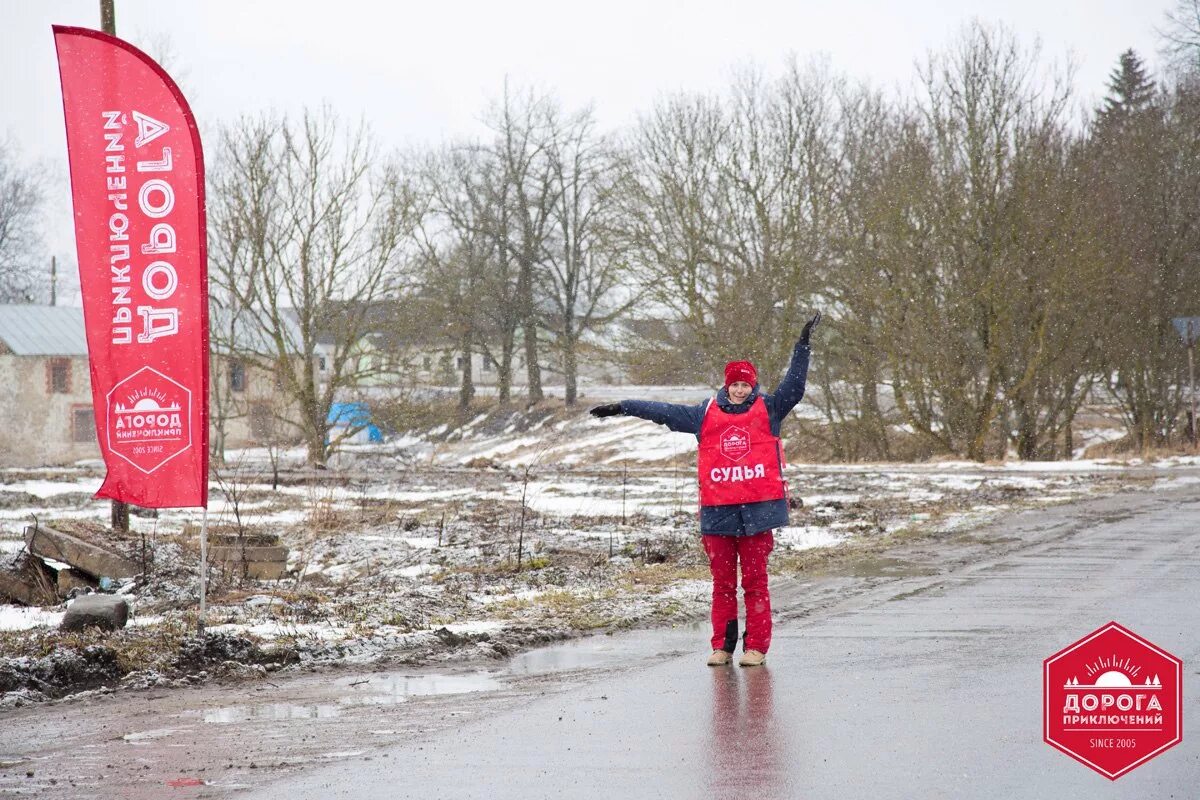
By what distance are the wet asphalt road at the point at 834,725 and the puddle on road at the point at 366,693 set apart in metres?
0.73

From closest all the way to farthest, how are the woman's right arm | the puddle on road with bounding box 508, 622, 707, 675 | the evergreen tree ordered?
the woman's right arm
the puddle on road with bounding box 508, 622, 707, 675
the evergreen tree

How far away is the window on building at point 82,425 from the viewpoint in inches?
2488

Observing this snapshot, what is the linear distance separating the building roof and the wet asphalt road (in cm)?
5934

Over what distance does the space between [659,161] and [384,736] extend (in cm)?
3859

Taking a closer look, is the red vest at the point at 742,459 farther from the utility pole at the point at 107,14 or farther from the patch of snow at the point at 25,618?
the utility pole at the point at 107,14

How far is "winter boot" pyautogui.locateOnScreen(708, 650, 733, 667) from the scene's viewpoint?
8.30 meters

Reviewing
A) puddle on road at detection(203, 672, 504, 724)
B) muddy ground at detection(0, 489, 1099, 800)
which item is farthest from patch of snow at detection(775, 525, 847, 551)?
puddle on road at detection(203, 672, 504, 724)

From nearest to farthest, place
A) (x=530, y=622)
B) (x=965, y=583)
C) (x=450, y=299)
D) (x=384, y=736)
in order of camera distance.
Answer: (x=384, y=736), (x=530, y=622), (x=965, y=583), (x=450, y=299)

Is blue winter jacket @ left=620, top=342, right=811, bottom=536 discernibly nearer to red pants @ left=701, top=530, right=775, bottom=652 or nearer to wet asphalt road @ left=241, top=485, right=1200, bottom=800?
red pants @ left=701, top=530, right=775, bottom=652

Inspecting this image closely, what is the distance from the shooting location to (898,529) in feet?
58.1

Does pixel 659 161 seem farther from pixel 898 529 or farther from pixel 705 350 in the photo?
pixel 898 529

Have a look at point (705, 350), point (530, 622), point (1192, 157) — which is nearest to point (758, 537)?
point (530, 622)

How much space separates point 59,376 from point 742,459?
200 ft

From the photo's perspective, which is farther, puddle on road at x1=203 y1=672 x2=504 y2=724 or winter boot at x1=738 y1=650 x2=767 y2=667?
winter boot at x1=738 y1=650 x2=767 y2=667
